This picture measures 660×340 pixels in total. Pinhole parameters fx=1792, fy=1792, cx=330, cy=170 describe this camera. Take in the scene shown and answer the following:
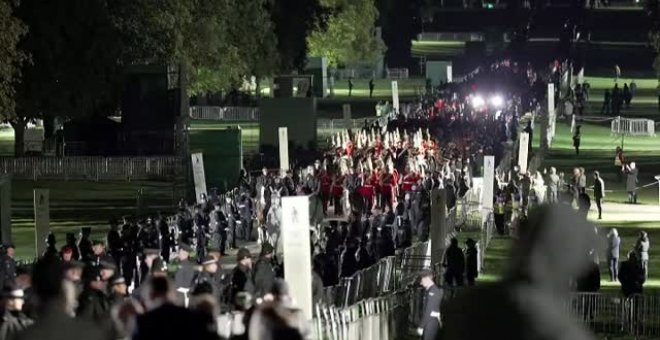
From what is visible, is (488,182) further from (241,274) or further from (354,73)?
(354,73)

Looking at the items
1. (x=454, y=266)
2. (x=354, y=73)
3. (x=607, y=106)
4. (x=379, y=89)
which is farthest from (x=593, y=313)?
(x=354, y=73)

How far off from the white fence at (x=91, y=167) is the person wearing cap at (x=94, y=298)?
136 ft

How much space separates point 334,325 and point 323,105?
7866 centimetres

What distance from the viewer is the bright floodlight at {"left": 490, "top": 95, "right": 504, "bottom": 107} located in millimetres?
68438

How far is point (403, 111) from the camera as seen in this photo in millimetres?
67750

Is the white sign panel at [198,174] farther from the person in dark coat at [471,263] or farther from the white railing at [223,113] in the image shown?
the white railing at [223,113]

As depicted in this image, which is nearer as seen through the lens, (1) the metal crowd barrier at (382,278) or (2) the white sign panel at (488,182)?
(1) the metal crowd barrier at (382,278)

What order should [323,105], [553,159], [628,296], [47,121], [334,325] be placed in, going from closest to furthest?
[334,325] < [628,296] < [553,159] < [47,121] < [323,105]

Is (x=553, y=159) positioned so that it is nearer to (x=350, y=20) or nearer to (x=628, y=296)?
(x=628, y=296)

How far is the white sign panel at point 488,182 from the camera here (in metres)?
35.1

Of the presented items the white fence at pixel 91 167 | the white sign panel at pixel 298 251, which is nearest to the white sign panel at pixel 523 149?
the white fence at pixel 91 167

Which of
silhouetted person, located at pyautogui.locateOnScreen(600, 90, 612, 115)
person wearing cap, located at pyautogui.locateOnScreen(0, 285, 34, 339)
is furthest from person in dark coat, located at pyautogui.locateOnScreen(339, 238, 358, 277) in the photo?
silhouetted person, located at pyautogui.locateOnScreen(600, 90, 612, 115)

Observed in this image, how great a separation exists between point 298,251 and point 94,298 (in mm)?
3385

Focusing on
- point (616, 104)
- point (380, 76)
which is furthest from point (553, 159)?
point (380, 76)
